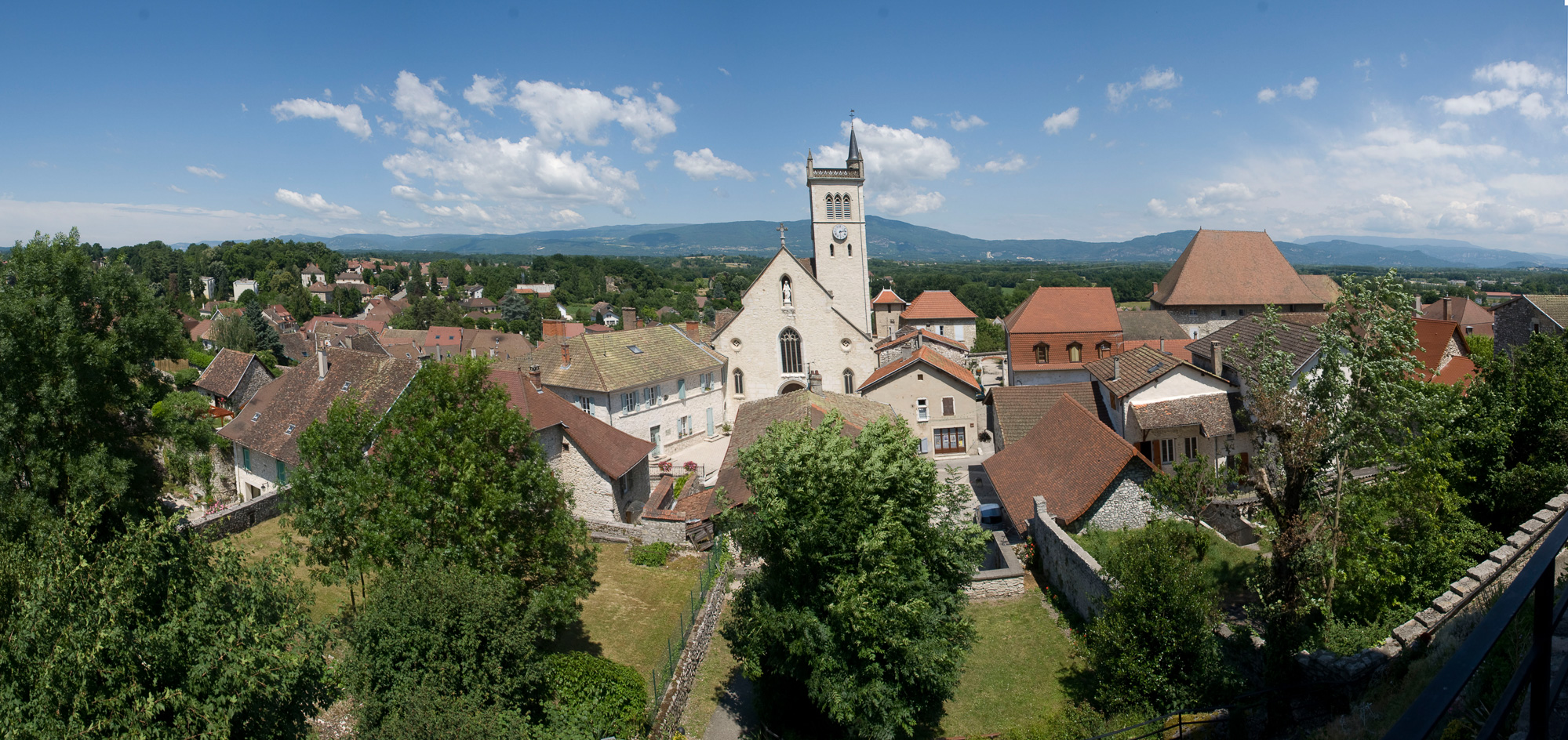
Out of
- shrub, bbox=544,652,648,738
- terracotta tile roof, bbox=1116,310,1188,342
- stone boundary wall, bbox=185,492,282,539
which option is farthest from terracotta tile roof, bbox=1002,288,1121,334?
stone boundary wall, bbox=185,492,282,539

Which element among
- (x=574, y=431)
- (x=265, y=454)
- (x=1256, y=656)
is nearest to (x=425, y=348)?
(x=265, y=454)

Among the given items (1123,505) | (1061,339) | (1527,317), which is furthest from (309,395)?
(1527,317)

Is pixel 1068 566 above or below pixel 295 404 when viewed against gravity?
below

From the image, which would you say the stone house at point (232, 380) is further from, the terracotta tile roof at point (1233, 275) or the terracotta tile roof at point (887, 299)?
the terracotta tile roof at point (1233, 275)

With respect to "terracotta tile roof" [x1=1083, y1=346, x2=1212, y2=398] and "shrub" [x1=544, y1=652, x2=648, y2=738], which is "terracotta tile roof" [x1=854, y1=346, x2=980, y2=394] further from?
"shrub" [x1=544, y1=652, x2=648, y2=738]

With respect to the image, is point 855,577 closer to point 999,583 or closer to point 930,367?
point 999,583

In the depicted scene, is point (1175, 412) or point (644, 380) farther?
point (644, 380)
